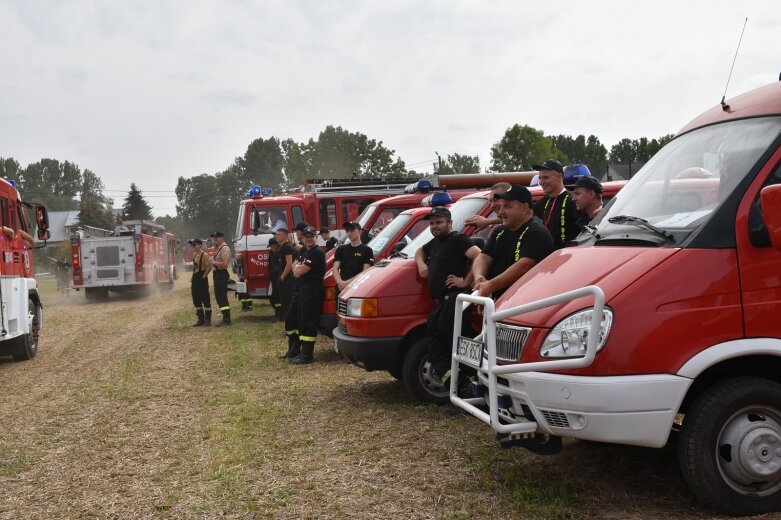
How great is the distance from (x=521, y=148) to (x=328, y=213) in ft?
136

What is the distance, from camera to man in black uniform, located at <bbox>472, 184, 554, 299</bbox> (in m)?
6.03

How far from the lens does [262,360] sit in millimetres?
11539

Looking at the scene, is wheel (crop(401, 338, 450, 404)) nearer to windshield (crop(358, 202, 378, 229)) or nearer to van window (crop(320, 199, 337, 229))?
windshield (crop(358, 202, 378, 229))

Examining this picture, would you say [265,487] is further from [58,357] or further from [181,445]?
[58,357]

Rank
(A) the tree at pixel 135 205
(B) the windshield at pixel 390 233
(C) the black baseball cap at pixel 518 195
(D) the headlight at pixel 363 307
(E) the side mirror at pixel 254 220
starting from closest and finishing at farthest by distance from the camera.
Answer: (C) the black baseball cap at pixel 518 195 → (D) the headlight at pixel 363 307 → (B) the windshield at pixel 390 233 → (E) the side mirror at pixel 254 220 → (A) the tree at pixel 135 205

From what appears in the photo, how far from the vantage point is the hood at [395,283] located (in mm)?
7934

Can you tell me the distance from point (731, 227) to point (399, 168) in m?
95.2

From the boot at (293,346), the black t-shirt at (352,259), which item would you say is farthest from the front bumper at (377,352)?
the boot at (293,346)

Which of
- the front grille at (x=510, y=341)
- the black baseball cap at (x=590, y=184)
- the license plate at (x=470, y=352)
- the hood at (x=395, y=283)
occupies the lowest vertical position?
the license plate at (x=470, y=352)

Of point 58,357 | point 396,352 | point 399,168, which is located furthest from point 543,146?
point 396,352

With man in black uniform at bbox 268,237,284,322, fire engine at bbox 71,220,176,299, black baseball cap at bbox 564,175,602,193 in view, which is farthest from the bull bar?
fire engine at bbox 71,220,176,299

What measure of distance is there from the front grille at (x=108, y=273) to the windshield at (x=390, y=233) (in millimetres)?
19242

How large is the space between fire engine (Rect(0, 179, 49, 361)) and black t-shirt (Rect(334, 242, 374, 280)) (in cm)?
470

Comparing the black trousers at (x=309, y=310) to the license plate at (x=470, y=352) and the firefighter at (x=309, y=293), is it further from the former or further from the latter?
the license plate at (x=470, y=352)
